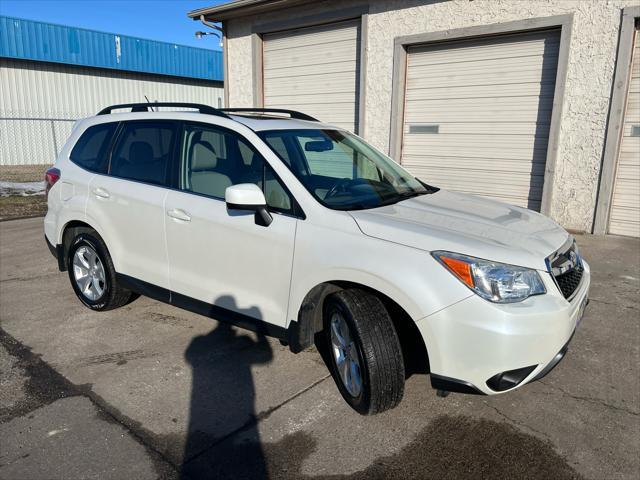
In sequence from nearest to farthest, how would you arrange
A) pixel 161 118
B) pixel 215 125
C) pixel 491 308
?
pixel 491 308, pixel 215 125, pixel 161 118

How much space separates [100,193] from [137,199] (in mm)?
513

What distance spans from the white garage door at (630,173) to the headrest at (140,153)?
676 cm

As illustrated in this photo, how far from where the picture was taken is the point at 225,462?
2.61 m

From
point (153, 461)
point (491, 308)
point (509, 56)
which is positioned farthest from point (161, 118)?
point (509, 56)

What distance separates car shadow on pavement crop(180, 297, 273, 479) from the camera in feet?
8.50

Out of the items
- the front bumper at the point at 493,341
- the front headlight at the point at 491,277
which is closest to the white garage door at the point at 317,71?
the front headlight at the point at 491,277

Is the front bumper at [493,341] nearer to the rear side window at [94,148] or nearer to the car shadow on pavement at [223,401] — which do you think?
the car shadow on pavement at [223,401]

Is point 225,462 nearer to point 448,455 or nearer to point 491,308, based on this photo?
point 448,455

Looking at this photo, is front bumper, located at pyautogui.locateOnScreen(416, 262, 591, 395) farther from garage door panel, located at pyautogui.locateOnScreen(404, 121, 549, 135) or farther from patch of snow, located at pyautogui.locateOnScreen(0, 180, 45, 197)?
patch of snow, located at pyautogui.locateOnScreen(0, 180, 45, 197)

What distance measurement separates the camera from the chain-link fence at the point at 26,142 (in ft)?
69.9

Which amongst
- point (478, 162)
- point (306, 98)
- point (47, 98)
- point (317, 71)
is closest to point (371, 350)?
point (478, 162)

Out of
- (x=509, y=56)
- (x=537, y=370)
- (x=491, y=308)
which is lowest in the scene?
(x=537, y=370)

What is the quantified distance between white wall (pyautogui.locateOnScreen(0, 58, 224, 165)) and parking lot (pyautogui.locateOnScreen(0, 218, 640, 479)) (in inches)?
753

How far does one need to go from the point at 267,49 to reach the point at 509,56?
537 centimetres
